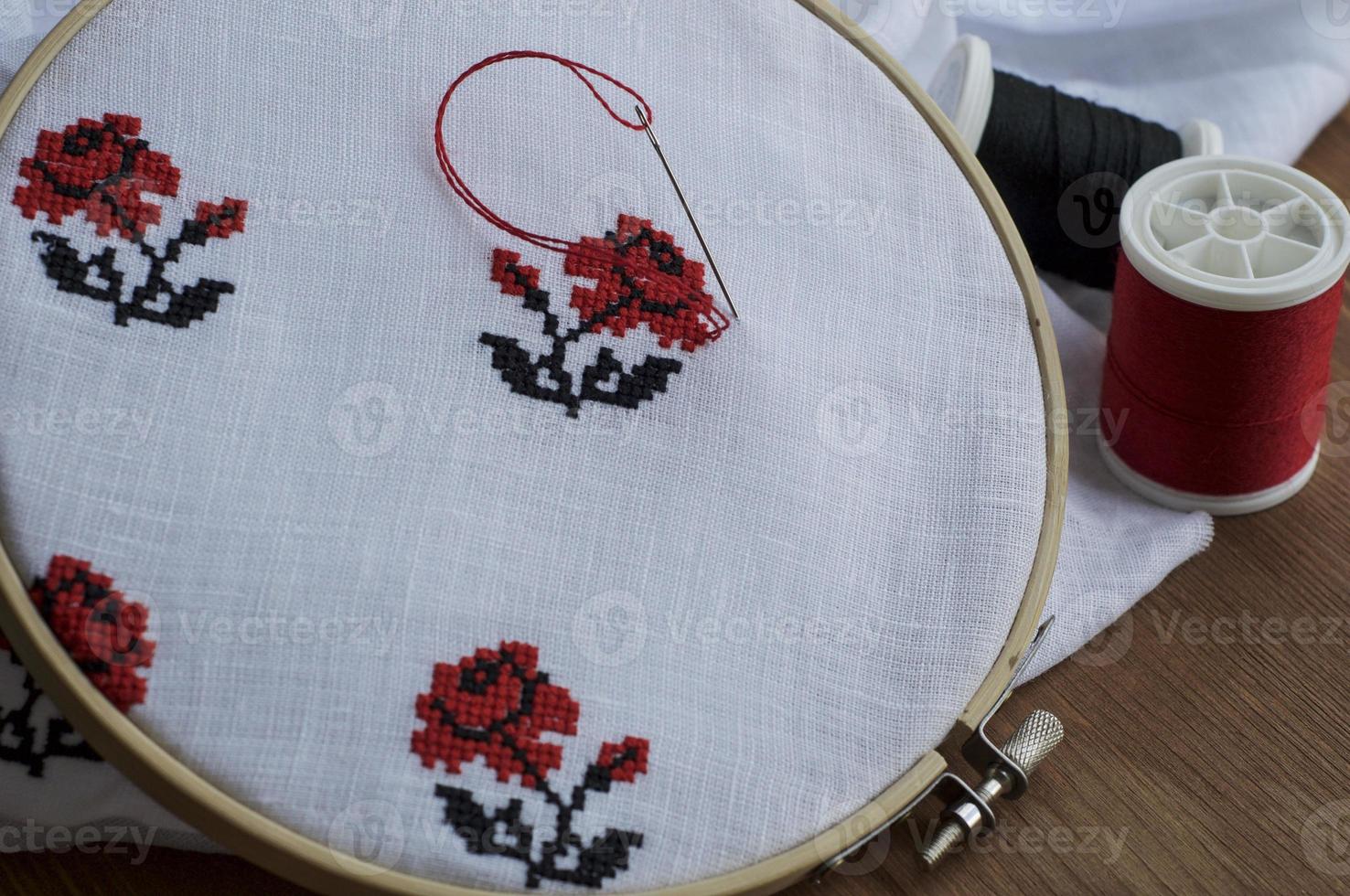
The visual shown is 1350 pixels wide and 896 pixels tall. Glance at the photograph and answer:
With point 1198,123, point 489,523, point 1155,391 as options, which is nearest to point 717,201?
point 489,523

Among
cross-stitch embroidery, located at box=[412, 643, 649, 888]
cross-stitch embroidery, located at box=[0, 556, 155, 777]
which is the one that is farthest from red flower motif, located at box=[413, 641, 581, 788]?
cross-stitch embroidery, located at box=[0, 556, 155, 777]

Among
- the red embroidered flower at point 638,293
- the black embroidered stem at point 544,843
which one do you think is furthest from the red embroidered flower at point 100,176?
the black embroidered stem at point 544,843

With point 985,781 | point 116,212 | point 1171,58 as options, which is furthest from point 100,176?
point 1171,58

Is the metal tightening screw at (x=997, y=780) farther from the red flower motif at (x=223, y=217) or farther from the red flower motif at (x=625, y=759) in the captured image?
the red flower motif at (x=223, y=217)

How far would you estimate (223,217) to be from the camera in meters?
0.92

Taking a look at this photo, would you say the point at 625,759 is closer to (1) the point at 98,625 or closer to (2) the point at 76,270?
(1) the point at 98,625

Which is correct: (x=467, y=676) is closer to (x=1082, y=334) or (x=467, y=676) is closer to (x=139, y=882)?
(x=139, y=882)

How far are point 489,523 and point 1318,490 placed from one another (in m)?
0.78

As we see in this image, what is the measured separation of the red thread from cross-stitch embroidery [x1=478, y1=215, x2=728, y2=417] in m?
0.39

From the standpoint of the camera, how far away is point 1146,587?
1.12 metres

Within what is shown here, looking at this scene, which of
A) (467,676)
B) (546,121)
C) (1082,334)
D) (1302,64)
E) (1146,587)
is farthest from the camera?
(1302,64)

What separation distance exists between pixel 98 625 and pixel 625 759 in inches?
13.1

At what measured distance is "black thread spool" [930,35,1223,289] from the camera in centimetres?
130

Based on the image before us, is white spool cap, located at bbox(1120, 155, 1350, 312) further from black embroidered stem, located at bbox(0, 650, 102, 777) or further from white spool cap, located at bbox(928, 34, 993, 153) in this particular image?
black embroidered stem, located at bbox(0, 650, 102, 777)
